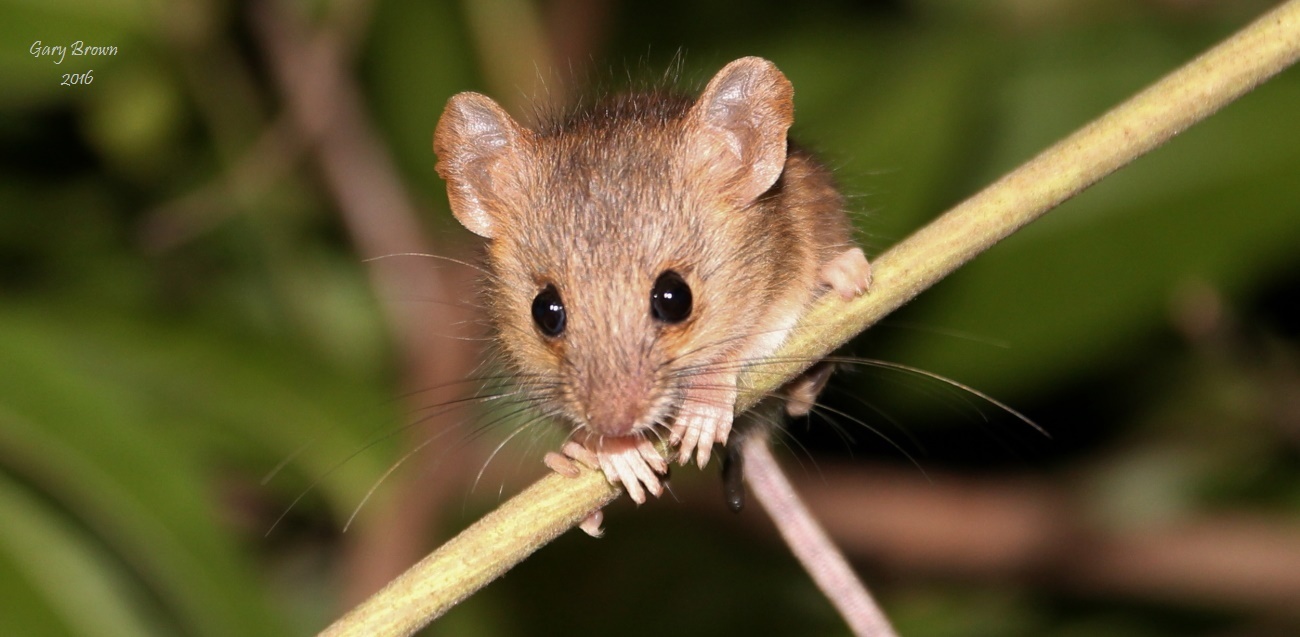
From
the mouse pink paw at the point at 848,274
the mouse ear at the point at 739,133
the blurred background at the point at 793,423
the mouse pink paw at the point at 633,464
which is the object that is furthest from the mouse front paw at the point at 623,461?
the blurred background at the point at 793,423

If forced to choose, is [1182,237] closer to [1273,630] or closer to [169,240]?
[1273,630]

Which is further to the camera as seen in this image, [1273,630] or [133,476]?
[1273,630]

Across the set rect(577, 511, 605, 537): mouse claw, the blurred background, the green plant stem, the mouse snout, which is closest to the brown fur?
the mouse snout

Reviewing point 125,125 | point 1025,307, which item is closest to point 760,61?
point 1025,307

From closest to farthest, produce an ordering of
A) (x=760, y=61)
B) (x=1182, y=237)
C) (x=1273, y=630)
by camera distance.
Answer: (x=760, y=61) → (x=1182, y=237) → (x=1273, y=630)

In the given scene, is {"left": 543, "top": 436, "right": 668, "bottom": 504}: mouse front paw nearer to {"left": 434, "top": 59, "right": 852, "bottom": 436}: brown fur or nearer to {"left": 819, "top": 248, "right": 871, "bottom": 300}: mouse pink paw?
{"left": 434, "top": 59, "right": 852, "bottom": 436}: brown fur

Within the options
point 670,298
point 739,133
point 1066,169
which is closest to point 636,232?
point 670,298

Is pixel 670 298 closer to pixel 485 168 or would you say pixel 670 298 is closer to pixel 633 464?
pixel 633 464
